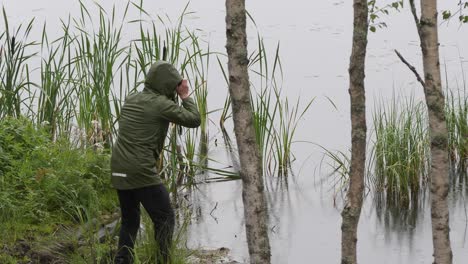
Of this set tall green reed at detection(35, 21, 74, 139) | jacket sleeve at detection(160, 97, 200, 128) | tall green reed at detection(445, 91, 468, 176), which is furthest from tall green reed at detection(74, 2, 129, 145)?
tall green reed at detection(445, 91, 468, 176)

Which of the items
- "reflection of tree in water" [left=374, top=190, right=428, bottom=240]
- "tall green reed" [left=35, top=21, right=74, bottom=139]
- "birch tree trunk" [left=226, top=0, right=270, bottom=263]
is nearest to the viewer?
"birch tree trunk" [left=226, top=0, right=270, bottom=263]

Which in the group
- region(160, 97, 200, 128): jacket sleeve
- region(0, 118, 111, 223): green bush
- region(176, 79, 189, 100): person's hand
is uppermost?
region(176, 79, 189, 100): person's hand

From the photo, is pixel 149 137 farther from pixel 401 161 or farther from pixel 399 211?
pixel 399 211

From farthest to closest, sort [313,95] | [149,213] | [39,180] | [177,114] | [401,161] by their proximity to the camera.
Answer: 1. [313,95]
2. [401,161]
3. [39,180]
4. [149,213]
5. [177,114]

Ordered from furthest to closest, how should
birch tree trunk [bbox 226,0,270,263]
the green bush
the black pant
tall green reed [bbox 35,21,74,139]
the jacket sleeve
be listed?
tall green reed [bbox 35,21,74,139], the green bush, the black pant, the jacket sleeve, birch tree trunk [bbox 226,0,270,263]

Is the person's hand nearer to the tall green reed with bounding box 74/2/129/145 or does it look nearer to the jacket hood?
the jacket hood

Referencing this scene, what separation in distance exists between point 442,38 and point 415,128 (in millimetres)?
5850

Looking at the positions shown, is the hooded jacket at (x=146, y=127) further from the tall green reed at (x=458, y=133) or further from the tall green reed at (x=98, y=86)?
the tall green reed at (x=458, y=133)

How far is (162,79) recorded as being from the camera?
500cm

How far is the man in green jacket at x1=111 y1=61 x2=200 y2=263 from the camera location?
4.95 metres

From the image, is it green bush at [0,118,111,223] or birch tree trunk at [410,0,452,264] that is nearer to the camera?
birch tree trunk at [410,0,452,264]

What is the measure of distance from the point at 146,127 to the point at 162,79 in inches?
10.8

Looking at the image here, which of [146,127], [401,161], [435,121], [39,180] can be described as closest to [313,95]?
[401,161]

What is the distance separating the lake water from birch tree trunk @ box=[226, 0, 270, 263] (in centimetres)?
287
